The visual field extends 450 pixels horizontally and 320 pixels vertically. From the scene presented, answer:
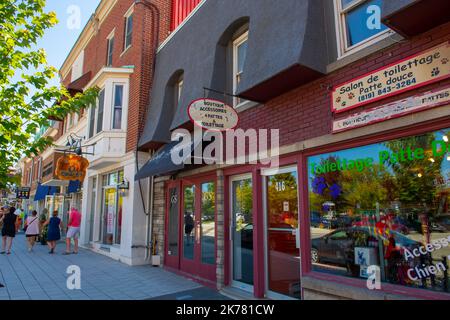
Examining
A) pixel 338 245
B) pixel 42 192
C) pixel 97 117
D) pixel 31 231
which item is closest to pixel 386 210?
pixel 338 245

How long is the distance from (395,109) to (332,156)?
45.8 inches

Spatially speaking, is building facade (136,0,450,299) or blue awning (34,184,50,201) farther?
blue awning (34,184,50,201)

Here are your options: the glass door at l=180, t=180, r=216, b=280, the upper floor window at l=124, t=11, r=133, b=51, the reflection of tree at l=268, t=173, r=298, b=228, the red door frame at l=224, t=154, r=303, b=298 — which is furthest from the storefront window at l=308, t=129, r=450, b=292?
the upper floor window at l=124, t=11, r=133, b=51

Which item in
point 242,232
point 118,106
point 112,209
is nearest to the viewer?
point 242,232

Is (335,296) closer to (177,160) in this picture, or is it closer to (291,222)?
(291,222)

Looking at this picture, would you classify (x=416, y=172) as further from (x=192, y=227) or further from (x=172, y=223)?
(x=172, y=223)

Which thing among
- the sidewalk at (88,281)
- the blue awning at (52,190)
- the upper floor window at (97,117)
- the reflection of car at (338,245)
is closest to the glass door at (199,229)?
the sidewalk at (88,281)

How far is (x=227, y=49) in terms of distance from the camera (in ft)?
25.4

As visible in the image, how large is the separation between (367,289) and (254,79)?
3.61 meters

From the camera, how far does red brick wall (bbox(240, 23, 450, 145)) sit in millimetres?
4012

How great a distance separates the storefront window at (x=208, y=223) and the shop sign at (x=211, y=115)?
2010 millimetres

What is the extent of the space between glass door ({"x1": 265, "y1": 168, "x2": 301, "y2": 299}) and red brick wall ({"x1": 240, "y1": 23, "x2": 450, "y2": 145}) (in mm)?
738

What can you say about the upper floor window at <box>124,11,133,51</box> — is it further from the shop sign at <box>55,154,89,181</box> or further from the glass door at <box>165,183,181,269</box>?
the glass door at <box>165,183,181,269</box>

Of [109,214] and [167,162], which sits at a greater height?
[167,162]
